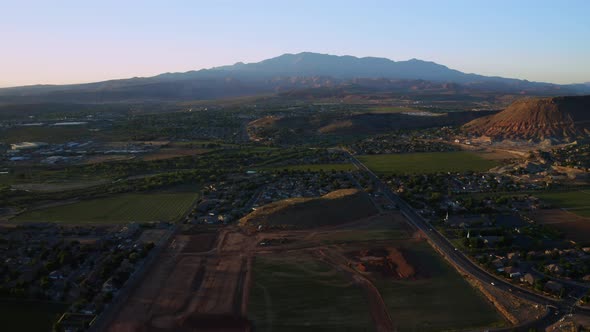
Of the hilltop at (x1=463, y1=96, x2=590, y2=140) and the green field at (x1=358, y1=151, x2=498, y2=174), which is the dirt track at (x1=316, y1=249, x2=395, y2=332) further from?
the hilltop at (x1=463, y1=96, x2=590, y2=140)

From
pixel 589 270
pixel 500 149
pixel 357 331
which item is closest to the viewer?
pixel 357 331

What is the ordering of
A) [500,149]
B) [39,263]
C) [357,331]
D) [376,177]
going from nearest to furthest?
[357,331], [39,263], [376,177], [500,149]

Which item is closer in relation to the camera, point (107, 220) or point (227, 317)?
point (227, 317)

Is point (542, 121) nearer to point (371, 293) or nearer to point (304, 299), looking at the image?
point (371, 293)

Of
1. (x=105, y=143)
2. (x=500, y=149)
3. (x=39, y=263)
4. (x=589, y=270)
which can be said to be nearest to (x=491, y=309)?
(x=589, y=270)

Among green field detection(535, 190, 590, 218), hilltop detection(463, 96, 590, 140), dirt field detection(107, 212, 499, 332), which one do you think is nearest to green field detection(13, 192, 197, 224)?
dirt field detection(107, 212, 499, 332)

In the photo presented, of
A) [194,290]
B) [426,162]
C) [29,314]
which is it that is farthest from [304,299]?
[426,162]

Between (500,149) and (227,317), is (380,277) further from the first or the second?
(500,149)
